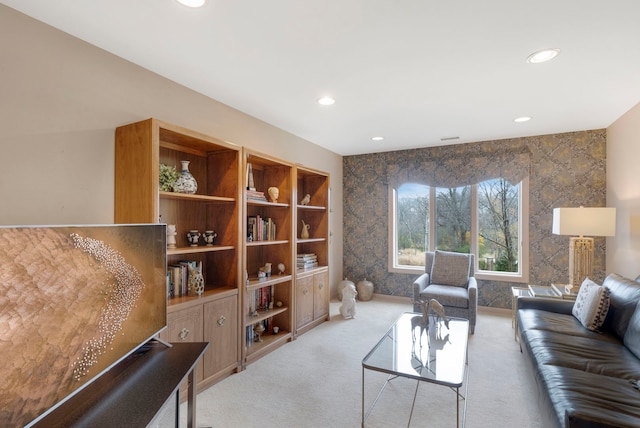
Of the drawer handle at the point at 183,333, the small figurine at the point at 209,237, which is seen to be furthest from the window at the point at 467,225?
the drawer handle at the point at 183,333

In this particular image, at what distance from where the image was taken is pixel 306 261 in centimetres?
388

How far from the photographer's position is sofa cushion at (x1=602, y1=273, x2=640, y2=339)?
2.21 meters

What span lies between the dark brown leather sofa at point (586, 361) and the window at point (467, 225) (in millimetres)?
1560

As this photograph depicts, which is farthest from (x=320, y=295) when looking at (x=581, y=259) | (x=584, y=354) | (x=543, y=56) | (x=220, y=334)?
(x=543, y=56)

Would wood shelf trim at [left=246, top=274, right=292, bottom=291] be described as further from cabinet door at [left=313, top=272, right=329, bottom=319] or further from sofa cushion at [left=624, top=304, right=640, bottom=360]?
sofa cushion at [left=624, top=304, right=640, bottom=360]

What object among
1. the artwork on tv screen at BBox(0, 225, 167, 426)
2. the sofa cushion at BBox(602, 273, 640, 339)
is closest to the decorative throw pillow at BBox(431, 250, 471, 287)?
the sofa cushion at BBox(602, 273, 640, 339)

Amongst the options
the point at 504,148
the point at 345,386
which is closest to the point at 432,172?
the point at 504,148

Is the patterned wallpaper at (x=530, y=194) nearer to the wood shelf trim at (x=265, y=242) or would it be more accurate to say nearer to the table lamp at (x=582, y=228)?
the table lamp at (x=582, y=228)

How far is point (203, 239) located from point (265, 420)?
153 centimetres

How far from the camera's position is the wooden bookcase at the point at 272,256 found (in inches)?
126

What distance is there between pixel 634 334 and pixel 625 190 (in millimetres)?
2016

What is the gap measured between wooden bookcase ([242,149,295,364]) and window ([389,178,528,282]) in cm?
223

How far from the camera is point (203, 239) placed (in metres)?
2.80

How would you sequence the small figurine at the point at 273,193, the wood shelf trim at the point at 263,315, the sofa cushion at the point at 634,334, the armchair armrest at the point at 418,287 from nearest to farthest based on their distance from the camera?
the sofa cushion at the point at 634,334 < the wood shelf trim at the point at 263,315 < the small figurine at the point at 273,193 < the armchair armrest at the point at 418,287
